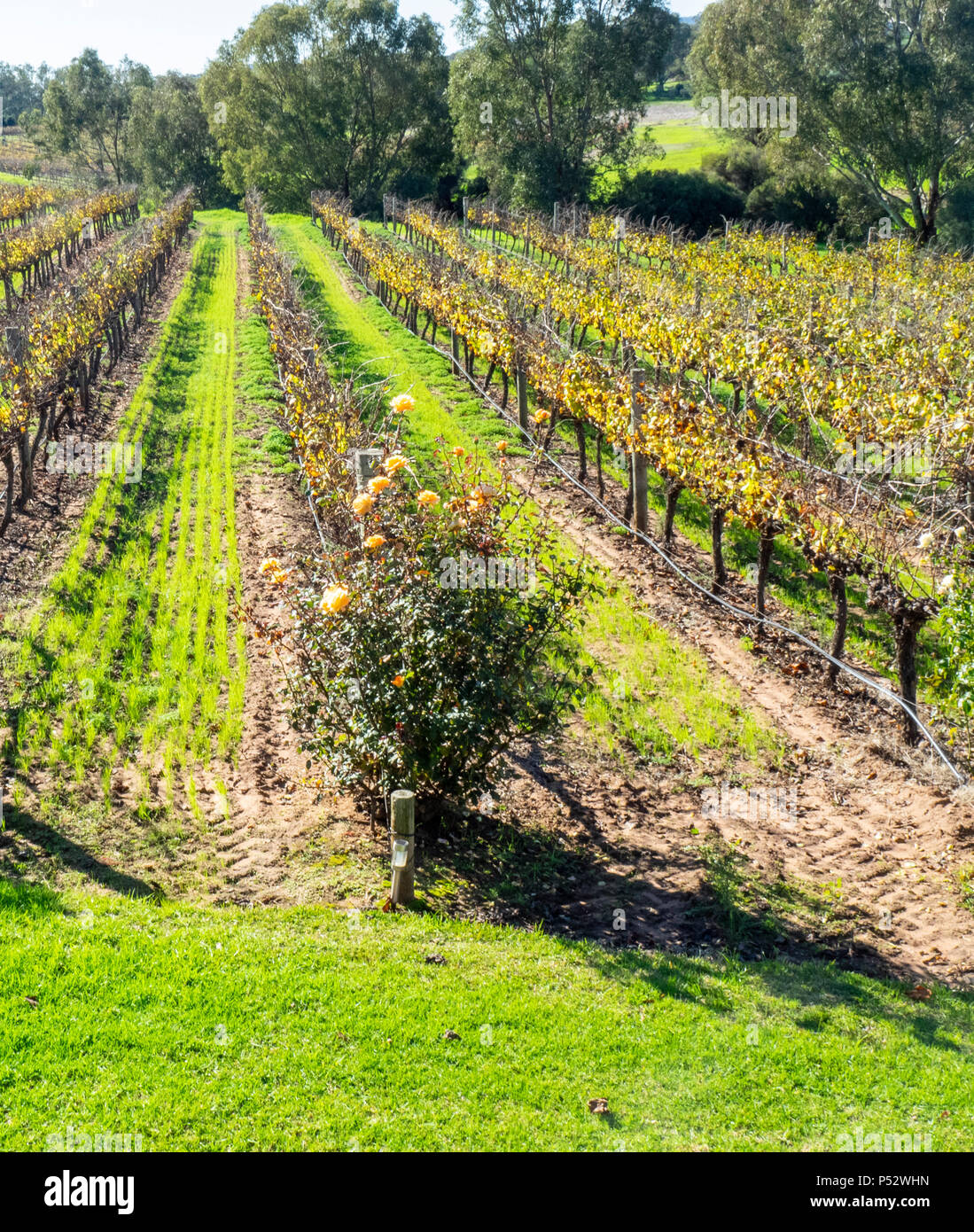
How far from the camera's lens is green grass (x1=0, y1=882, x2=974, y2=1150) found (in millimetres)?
4336

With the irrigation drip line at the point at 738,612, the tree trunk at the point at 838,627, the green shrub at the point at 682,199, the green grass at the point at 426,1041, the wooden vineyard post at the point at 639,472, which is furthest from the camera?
the green shrub at the point at 682,199

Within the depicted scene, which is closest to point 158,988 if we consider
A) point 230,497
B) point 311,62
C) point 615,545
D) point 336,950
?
point 336,950

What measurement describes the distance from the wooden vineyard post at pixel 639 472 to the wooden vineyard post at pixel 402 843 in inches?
304

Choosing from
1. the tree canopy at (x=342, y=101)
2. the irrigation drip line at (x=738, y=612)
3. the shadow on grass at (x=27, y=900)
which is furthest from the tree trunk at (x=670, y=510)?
the tree canopy at (x=342, y=101)

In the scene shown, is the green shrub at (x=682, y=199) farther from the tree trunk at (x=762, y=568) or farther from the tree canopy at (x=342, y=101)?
the tree trunk at (x=762, y=568)

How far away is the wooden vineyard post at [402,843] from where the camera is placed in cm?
617

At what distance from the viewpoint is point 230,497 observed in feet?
46.2

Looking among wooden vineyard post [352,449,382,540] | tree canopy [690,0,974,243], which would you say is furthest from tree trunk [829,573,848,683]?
tree canopy [690,0,974,243]

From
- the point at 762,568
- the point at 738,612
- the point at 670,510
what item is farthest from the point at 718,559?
the point at 738,612
